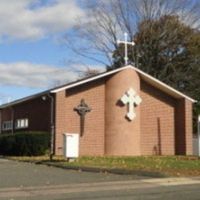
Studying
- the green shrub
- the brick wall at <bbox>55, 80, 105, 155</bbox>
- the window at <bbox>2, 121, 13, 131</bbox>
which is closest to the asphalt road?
the green shrub

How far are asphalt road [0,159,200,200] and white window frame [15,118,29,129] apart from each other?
14446 millimetres

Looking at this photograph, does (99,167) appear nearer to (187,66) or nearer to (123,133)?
(123,133)

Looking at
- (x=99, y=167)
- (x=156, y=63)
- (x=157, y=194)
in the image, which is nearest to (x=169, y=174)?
(x=99, y=167)

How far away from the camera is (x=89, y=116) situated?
3369cm

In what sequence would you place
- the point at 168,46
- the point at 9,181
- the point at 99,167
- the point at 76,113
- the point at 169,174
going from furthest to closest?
1. the point at 168,46
2. the point at 76,113
3. the point at 99,167
4. the point at 169,174
5. the point at 9,181

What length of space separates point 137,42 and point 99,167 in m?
37.6

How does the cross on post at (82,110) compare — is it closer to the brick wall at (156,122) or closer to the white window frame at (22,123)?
the brick wall at (156,122)

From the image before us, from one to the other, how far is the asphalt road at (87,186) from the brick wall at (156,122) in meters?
14.2

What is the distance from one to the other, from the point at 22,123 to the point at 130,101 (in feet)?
24.4

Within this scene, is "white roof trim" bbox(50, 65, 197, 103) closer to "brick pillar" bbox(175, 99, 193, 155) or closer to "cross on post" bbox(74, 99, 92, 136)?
"brick pillar" bbox(175, 99, 193, 155)

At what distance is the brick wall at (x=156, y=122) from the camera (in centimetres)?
3572

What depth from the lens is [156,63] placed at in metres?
58.9

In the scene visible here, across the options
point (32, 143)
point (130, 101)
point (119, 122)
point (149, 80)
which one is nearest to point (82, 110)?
point (119, 122)

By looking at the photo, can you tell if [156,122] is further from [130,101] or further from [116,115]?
[116,115]
